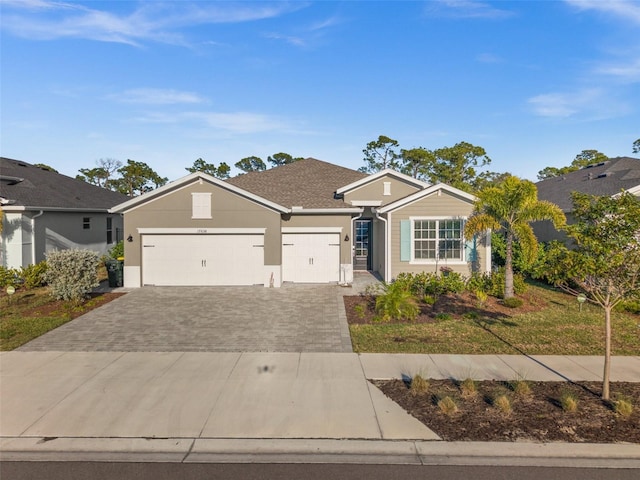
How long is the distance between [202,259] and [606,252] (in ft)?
45.9

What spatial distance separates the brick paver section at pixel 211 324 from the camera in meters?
9.28

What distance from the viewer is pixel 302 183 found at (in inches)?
820

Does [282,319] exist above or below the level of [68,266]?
below

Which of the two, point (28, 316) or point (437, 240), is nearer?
point (28, 316)

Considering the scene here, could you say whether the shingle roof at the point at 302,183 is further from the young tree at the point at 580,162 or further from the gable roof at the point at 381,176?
the young tree at the point at 580,162

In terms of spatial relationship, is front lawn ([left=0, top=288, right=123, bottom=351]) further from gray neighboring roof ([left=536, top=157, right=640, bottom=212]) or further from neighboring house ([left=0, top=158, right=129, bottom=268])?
gray neighboring roof ([left=536, top=157, right=640, bottom=212])

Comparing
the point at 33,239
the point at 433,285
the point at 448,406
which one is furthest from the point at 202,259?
the point at 448,406

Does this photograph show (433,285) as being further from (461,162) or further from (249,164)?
(249,164)

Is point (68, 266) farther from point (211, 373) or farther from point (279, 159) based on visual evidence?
point (279, 159)

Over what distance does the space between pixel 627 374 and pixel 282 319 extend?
792 centimetres

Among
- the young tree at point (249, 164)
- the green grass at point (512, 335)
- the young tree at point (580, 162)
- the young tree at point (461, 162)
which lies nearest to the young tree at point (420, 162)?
the young tree at point (461, 162)

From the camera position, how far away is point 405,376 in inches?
293

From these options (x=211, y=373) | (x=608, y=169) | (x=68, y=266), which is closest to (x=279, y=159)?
(x=608, y=169)

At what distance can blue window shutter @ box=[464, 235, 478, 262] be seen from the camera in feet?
53.3
